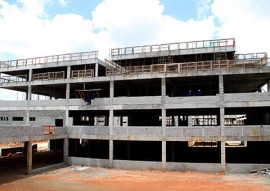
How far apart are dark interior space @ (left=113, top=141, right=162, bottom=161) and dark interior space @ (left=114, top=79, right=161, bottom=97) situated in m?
7.10

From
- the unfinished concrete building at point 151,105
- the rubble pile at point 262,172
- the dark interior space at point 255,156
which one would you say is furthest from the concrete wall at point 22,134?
the rubble pile at point 262,172

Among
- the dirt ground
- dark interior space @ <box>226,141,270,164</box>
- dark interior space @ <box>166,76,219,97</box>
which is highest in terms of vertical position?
dark interior space @ <box>166,76,219,97</box>

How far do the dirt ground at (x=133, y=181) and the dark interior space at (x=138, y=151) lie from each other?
6.73 metres

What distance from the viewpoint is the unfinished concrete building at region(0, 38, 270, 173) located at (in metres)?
28.3

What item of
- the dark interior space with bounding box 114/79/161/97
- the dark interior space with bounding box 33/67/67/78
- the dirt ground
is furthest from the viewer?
the dark interior space with bounding box 33/67/67/78

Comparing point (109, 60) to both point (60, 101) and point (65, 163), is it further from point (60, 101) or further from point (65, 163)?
point (65, 163)

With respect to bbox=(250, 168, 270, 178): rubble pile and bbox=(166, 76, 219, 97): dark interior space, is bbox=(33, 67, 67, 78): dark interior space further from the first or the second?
bbox=(250, 168, 270, 178): rubble pile

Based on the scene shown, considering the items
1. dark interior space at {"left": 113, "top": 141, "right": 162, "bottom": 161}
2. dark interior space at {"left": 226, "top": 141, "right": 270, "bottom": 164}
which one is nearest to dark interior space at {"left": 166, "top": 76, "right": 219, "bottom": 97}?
dark interior space at {"left": 113, "top": 141, "right": 162, "bottom": 161}

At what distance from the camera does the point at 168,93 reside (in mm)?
39031

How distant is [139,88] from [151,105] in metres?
8.48

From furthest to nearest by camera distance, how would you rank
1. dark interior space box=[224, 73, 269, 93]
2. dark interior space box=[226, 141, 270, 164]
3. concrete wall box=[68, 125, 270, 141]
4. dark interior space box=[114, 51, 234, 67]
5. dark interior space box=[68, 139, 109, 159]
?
dark interior space box=[68, 139, 109, 159] → dark interior space box=[114, 51, 234, 67] → dark interior space box=[226, 141, 270, 164] → dark interior space box=[224, 73, 269, 93] → concrete wall box=[68, 125, 270, 141]

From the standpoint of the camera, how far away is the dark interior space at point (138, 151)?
1409 inches

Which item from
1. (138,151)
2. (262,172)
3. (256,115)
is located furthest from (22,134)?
(256,115)

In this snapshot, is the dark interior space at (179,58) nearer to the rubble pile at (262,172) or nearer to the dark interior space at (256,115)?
the dark interior space at (256,115)
